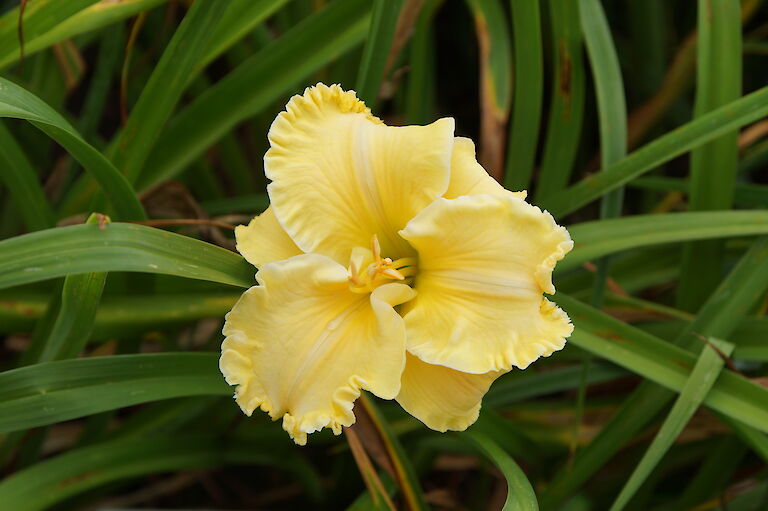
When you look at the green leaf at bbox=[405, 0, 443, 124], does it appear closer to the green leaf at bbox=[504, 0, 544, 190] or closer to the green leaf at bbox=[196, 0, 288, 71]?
the green leaf at bbox=[504, 0, 544, 190]

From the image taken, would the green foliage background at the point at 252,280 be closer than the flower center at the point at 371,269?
No

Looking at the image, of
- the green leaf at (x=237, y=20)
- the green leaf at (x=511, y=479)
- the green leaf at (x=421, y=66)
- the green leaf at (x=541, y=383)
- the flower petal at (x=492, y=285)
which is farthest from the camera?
the green leaf at (x=421, y=66)

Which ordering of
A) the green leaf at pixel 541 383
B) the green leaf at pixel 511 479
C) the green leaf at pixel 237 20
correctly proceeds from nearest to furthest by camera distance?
1. the green leaf at pixel 511 479
2. the green leaf at pixel 237 20
3. the green leaf at pixel 541 383

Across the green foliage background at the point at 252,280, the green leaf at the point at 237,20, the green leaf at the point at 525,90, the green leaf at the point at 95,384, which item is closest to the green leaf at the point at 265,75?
the green foliage background at the point at 252,280

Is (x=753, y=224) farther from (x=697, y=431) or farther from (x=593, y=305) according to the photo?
(x=697, y=431)

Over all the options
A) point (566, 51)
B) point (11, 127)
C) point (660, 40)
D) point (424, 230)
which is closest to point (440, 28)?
point (660, 40)

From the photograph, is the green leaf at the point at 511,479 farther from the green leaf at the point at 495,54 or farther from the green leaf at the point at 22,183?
the green leaf at the point at 22,183
